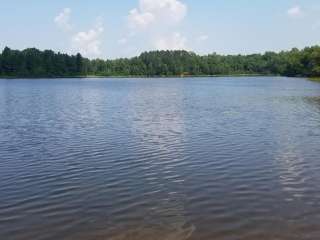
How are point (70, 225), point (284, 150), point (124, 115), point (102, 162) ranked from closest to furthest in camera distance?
point (70, 225), point (102, 162), point (284, 150), point (124, 115)

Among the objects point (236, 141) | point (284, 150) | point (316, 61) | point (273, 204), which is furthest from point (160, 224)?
point (316, 61)

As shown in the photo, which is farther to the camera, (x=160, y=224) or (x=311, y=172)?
(x=311, y=172)

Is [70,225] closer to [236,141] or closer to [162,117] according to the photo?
[236,141]

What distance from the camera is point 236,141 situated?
2645 centimetres

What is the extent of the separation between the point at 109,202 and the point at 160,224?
8.71 ft

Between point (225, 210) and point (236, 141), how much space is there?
44.3 ft

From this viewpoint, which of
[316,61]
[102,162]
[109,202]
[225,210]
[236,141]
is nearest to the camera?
[225,210]

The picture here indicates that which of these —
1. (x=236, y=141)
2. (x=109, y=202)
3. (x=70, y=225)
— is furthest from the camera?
(x=236, y=141)

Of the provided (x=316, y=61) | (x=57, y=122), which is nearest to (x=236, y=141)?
(x=57, y=122)

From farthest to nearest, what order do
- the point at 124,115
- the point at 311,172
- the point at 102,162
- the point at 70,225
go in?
the point at 124,115, the point at 102,162, the point at 311,172, the point at 70,225

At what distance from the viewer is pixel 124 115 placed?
44000mm

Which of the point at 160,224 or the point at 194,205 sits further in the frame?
the point at 194,205

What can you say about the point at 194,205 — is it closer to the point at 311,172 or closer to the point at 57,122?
the point at 311,172

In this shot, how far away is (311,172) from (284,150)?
534 centimetres
